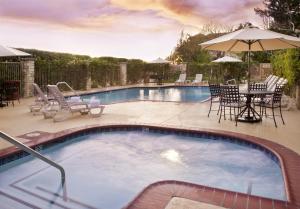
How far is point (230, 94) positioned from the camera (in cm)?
797

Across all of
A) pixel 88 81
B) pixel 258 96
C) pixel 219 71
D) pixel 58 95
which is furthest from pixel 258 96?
pixel 219 71

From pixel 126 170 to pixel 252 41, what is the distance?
550cm

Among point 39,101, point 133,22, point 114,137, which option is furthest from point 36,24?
point 114,137

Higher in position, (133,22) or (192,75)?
(133,22)

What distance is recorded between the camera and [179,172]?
18.3 feet

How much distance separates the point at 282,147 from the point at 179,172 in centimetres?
207

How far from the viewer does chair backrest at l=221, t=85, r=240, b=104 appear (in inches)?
309

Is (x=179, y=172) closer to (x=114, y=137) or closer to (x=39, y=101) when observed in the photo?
(x=114, y=137)

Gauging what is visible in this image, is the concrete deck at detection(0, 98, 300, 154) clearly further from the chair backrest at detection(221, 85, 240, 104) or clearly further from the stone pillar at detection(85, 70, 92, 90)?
the stone pillar at detection(85, 70, 92, 90)

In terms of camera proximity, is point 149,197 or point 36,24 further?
point 36,24

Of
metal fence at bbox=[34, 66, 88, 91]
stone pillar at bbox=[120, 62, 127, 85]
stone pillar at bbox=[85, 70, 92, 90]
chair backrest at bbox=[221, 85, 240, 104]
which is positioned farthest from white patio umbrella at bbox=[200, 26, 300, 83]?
stone pillar at bbox=[120, 62, 127, 85]

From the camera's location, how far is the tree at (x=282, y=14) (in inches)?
Result: 1273

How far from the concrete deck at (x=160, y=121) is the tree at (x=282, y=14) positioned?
2526cm

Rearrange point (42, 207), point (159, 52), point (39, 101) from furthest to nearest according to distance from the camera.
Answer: point (159, 52)
point (39, 101)
point (42, 207)
